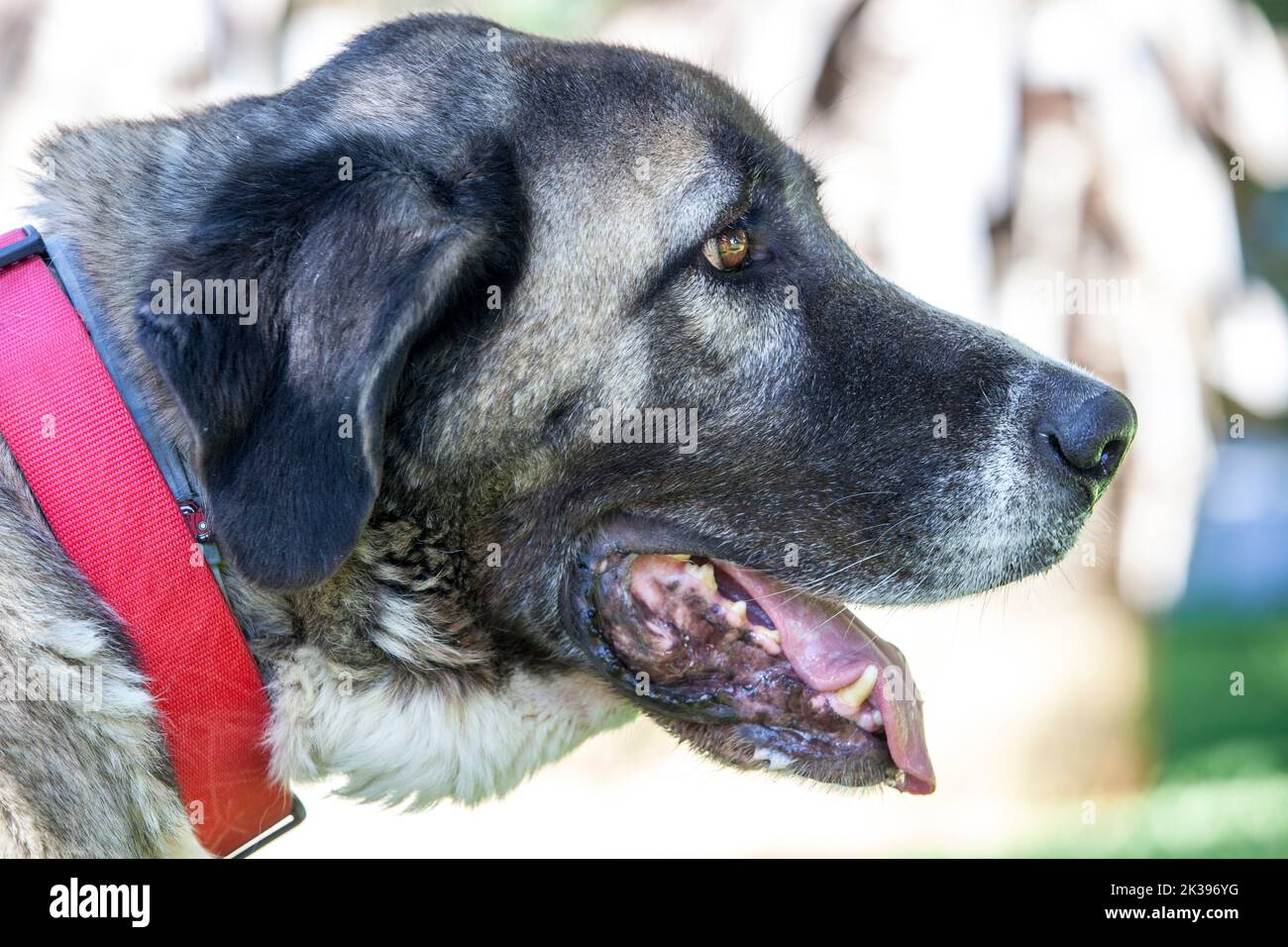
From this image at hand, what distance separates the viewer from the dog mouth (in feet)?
8.89

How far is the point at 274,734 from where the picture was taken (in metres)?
2.43

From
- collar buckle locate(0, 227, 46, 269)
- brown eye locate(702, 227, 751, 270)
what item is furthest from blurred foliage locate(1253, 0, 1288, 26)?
collar buckle locate(0, 227, 46, 269)

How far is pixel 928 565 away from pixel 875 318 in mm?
569

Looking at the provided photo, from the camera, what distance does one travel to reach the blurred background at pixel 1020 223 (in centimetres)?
632

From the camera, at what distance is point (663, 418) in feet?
8.73

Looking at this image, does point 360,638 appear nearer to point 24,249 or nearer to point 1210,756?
point 24,249

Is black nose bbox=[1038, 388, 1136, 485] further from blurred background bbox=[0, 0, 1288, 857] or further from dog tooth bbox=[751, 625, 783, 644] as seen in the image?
blurred background bbox=[0, 0, 1288, 857]

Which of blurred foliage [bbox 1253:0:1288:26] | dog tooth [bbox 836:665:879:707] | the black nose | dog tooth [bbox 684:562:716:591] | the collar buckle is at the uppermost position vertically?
blurred foliage [bbox 1253:0:1288:26]

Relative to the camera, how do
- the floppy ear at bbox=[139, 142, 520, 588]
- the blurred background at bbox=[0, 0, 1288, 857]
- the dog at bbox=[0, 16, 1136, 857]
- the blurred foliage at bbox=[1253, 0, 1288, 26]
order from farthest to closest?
1. the blurred foliage at bbox=[1253, 0, 1288, 26]
2. the blurred background at bbox=[0, 0, 1288, 857]
3. the dog at bbox=[0, 16, 1136, 857]
4. the floppy ear at bbox=[139, 142, 520, 588]

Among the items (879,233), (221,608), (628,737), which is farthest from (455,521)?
(879,233)

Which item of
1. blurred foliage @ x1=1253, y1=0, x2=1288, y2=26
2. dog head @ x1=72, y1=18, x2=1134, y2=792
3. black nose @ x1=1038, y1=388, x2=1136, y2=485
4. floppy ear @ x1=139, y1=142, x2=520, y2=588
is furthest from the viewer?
blurred foliage @ x1=1253, y1=0, x2=1288, y2=26

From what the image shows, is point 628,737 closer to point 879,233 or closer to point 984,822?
point 984,822

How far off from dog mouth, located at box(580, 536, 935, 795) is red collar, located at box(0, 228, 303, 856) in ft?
2.55

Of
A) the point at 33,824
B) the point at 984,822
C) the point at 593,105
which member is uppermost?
the point at 593,105
